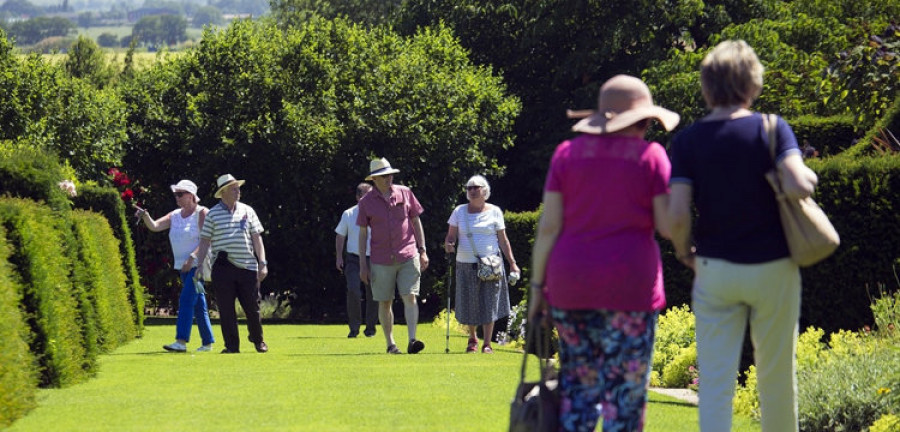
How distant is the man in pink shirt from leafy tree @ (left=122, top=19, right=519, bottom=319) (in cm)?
1238

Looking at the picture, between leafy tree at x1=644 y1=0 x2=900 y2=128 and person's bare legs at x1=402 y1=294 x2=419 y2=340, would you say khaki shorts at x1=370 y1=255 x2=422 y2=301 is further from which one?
leafy tree at x1=644 y1=0 x2=900 y2=128

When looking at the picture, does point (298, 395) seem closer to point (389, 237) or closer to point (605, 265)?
point (389, 237)

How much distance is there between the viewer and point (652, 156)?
6.62m

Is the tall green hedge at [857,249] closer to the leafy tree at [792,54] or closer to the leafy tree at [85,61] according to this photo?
the leafy tree at [792,54]

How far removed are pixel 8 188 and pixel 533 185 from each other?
2185cm

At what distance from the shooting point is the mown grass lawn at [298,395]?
9.96 m

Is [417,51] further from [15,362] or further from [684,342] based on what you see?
[15,362]

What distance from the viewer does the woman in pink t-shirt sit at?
6.50 m

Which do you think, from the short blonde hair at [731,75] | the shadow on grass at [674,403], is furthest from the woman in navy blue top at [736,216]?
the shadow on grass at [674,403]

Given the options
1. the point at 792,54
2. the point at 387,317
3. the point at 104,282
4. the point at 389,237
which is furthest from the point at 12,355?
the point at 792,54

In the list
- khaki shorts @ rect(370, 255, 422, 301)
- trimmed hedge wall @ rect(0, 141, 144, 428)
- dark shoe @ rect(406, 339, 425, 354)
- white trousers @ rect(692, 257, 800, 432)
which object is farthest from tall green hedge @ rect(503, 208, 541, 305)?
white trousers @ rect(692, 257, 800, 432)

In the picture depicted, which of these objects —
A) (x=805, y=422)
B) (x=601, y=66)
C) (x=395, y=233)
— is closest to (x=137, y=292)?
(x=395, y=233)

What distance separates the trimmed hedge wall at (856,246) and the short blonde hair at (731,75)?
4.82m

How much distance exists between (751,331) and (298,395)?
5.28 m
